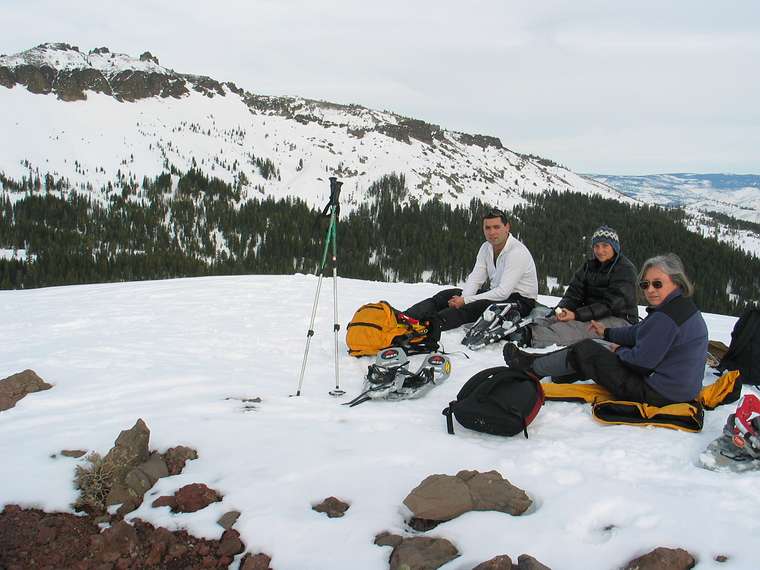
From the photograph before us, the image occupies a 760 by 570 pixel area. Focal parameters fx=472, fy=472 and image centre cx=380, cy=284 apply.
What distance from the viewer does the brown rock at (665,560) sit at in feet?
8.64

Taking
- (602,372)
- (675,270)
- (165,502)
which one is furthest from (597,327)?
(165,502)

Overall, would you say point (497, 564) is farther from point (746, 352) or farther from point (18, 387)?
point (18, 387)

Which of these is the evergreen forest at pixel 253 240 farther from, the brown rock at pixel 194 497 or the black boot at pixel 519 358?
the brown rock at pixel 194 497

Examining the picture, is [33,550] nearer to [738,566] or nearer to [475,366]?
[738,566]

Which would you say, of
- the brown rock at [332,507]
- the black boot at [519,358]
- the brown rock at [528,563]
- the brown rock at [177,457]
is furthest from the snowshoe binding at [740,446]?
the brown rock at [177,457]

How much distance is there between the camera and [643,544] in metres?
2.88

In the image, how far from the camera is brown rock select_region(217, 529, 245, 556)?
308cm

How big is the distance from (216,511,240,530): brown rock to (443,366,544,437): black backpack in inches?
84.5

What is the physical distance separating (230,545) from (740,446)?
3932 millimetres

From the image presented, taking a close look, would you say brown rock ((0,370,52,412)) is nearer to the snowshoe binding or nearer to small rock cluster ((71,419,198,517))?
small rock cluster ((71,419,198,517))

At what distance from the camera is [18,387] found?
5.57 meters

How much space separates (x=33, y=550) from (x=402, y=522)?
7.90ft

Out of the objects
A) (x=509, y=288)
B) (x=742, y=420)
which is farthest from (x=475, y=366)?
(x=742, y=420)

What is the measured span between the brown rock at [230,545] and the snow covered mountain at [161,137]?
8203 centimetres
